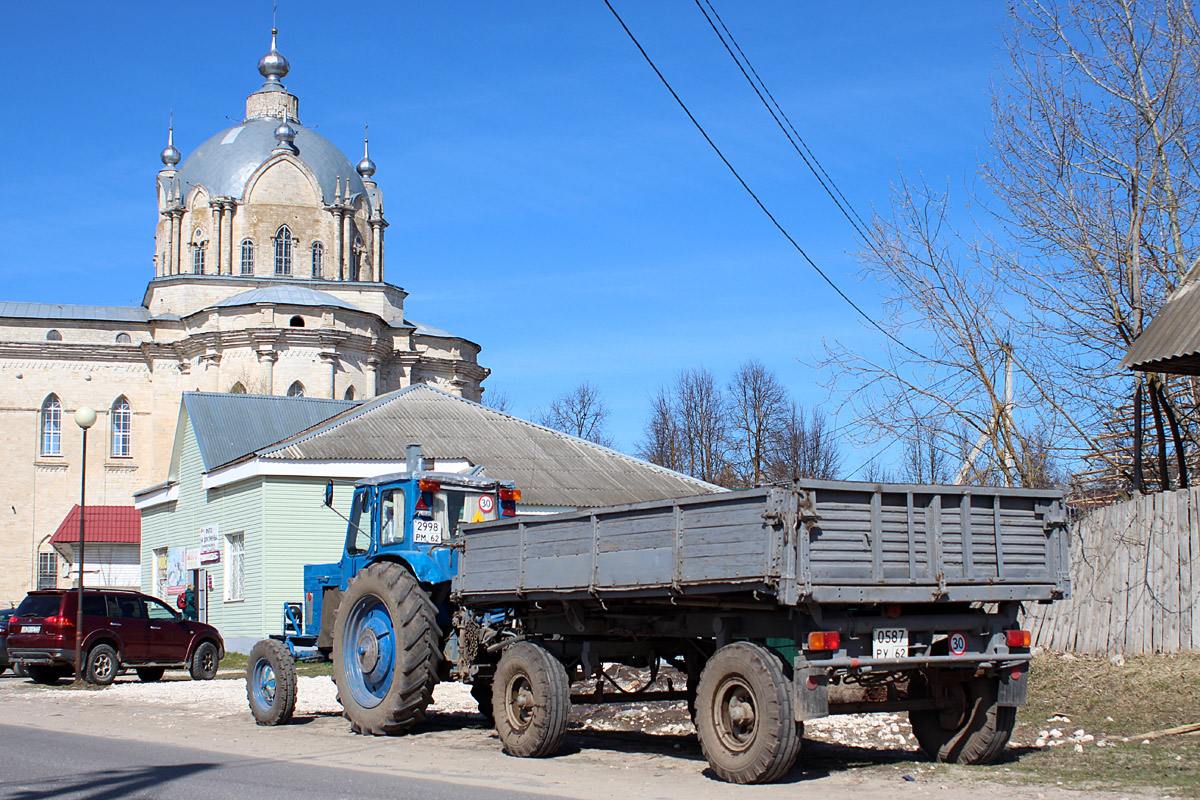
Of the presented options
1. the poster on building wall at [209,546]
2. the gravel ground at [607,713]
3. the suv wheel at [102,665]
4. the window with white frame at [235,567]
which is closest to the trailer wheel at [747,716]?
the gravel ground at [607,713]

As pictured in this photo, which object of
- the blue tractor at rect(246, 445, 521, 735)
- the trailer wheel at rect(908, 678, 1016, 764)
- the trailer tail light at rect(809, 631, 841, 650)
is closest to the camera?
the trailer tail light at rect(809, 631, 841, 650)

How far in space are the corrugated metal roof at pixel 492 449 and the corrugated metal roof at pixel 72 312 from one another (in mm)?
32391

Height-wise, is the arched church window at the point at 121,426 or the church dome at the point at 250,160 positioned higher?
the church dome at the point at 250,160

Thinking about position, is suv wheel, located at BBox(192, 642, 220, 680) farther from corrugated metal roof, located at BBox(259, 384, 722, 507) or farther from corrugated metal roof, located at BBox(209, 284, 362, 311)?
corrugated metal roof, located at BBox(209, 284, 362, 311)

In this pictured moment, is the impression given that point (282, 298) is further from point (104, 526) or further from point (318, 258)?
point (104, 526)

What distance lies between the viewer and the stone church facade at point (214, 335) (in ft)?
186

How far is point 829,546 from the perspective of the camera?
27.9 feet

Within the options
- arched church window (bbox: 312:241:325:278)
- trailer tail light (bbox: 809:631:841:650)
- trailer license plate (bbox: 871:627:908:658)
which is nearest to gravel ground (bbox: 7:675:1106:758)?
trailer license plate (bbox: 871:627:908:658)

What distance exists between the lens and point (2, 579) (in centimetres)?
5728

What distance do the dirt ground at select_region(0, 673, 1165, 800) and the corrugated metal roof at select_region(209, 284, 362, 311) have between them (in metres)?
40.0

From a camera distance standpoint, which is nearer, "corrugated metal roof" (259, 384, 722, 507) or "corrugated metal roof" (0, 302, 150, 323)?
"corrugated metal roof" (259, 384, 722, 507)

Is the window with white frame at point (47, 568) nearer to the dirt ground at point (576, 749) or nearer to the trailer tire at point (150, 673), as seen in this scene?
the trailer tire at point (150, 673)

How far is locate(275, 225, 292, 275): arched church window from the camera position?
63750 mm

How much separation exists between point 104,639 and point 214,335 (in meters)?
36.5
